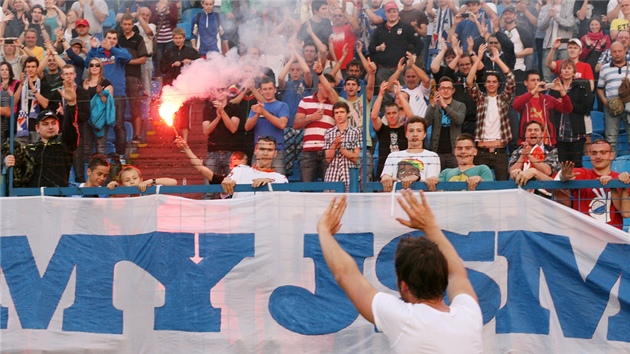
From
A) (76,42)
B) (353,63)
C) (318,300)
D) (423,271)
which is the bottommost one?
(318,300)

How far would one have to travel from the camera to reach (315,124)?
10508mm

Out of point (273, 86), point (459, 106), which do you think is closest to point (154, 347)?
point (273, 86)

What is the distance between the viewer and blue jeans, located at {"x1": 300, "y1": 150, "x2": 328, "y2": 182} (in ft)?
32.9

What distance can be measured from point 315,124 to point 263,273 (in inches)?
120

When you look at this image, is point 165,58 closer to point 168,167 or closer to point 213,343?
point 168,167

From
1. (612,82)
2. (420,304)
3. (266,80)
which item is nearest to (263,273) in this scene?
(266,80)

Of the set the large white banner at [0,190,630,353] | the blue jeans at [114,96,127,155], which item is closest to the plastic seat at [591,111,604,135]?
the large white banner at [0,190,630,353]

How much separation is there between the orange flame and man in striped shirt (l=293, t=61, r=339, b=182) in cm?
153

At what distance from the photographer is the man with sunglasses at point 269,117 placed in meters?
10.6

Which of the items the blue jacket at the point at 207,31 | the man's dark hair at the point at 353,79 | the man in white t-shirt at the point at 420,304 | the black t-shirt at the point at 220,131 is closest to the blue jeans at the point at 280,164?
the black t-shirt at the point at 220,131

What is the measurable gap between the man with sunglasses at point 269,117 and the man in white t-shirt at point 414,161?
1.93 metres

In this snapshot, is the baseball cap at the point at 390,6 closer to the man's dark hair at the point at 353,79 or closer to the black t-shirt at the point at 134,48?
the man's dark hair at the point at 353,79

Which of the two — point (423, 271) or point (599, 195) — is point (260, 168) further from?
point (423, 271)

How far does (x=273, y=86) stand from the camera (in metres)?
10.9
